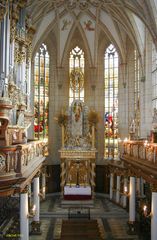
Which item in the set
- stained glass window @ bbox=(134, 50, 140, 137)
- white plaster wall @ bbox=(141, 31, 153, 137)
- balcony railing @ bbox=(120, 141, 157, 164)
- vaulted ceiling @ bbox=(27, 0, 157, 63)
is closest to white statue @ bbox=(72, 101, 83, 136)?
stained glass window @ bbox=(134, 50, 140, 137)

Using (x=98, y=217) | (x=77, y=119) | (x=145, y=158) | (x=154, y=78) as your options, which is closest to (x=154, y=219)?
(x=145, y=158)

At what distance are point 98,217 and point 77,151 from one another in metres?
6.90

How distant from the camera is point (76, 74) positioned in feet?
112

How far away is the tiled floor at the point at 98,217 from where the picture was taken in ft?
69.6

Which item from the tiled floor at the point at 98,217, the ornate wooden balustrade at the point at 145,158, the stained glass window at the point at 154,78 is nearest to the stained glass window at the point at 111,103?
the tiled floor at the point at 98,217

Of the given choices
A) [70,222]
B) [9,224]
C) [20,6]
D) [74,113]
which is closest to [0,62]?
[20,6]

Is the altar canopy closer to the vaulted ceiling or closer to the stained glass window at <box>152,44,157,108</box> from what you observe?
the stained glass window at <box>152,44,157,108</box>

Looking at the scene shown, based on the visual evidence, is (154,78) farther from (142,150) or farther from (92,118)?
(142,150)

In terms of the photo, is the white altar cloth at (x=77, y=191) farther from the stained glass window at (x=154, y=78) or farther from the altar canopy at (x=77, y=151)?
the stained glass window at (x=154, y=78)

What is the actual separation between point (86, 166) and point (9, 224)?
13.2 meters

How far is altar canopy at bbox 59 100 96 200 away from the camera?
1204 inches

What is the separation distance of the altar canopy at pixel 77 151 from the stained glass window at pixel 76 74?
2786 millimetres

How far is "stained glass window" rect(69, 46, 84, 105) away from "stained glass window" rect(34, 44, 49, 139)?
2430 mm

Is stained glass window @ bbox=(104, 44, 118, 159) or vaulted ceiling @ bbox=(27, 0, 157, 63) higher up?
vaulted ceiling @ bbox=(27, 0, 157, 63)
